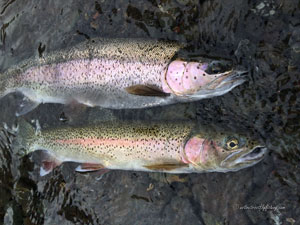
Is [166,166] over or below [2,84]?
below

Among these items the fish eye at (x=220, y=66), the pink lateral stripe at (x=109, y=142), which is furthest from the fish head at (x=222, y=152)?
the fish eye at (x=220, y=66)

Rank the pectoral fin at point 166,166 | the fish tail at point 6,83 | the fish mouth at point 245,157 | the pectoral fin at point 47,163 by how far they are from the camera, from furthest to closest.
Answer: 1. the fish tail at point 6,83
2. the pectoral fin at point 47,163
3. the pectoral fin at point 166,166
4. the fish mouth at point 245,157

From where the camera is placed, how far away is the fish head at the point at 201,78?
9.49 feet

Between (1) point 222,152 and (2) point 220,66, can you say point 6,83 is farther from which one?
(1) point 222,152

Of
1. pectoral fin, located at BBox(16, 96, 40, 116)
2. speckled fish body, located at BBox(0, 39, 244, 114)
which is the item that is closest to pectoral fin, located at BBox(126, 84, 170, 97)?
speckled fish body, located at BBox(0, 39, 244, 114)

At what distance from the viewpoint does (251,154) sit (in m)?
2.68

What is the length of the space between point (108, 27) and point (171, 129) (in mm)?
1558

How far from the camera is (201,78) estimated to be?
2.96 m

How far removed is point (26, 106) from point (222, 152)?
249 centimetres

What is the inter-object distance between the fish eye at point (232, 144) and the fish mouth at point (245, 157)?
0.06m

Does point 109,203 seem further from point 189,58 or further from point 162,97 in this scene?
point 189,58

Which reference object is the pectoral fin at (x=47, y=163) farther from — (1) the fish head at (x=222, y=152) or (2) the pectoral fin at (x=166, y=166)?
(1) the fish head at (x=222, y=152)

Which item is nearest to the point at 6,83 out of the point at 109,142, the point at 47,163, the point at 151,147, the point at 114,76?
the point at 47,163

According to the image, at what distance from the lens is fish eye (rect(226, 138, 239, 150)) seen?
8.77ft
